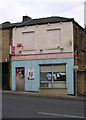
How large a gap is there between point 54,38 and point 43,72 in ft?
11.8

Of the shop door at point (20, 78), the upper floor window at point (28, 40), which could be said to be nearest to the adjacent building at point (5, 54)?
the shop door at point (20, 78)

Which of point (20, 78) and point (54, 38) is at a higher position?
point (54, 38)

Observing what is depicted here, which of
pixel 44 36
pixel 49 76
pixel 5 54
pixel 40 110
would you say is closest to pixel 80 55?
pixel 49 76

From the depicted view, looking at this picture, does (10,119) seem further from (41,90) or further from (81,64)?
(81,64)

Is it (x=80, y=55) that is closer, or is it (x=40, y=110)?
(x=40, y=110)

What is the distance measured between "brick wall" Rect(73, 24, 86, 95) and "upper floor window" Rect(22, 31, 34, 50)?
4.48 meters

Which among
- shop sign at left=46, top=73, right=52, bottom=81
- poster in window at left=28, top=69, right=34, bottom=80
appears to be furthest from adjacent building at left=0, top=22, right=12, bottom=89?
shop sign at left=46, top=73, right=52, bottom=81

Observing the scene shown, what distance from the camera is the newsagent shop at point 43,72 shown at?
18.5 m

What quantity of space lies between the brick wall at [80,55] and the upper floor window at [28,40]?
4.48 m

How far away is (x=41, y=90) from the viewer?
1945 cm

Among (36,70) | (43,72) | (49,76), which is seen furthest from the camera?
(36,70)

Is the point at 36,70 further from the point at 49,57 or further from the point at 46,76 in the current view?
the point at 49,57

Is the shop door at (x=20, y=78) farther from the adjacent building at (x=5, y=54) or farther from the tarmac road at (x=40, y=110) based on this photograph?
the tarmac road at (x=40, y=110)

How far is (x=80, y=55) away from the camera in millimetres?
21359
